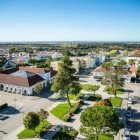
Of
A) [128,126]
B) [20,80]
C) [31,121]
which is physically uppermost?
[20,80]

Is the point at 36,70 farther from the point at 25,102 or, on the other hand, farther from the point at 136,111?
the point at 136,111

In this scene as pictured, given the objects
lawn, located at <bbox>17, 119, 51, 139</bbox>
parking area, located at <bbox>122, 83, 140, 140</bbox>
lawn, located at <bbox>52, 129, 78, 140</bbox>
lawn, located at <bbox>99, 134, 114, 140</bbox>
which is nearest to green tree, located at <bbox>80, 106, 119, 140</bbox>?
lawn, located at <bbox>52, 129, 78, 140</bbox>

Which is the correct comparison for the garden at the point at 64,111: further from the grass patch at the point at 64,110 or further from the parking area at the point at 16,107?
the parking area at the point at 16,107

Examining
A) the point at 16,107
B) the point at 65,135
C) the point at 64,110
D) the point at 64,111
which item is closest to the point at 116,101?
the point at 64,110

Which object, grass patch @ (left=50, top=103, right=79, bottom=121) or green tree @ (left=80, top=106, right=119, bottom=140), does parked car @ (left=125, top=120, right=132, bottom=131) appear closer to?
green tree @ (left=80, top=106, right=119, bottom=140)

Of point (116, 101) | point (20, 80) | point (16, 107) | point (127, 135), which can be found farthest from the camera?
point (20, 80)

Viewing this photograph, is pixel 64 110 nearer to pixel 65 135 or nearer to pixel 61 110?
pixel 61 110

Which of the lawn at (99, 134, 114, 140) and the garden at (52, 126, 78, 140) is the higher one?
the garden at (52, 126, 78, 140)

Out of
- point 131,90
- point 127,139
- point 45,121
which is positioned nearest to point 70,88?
point 45,121
